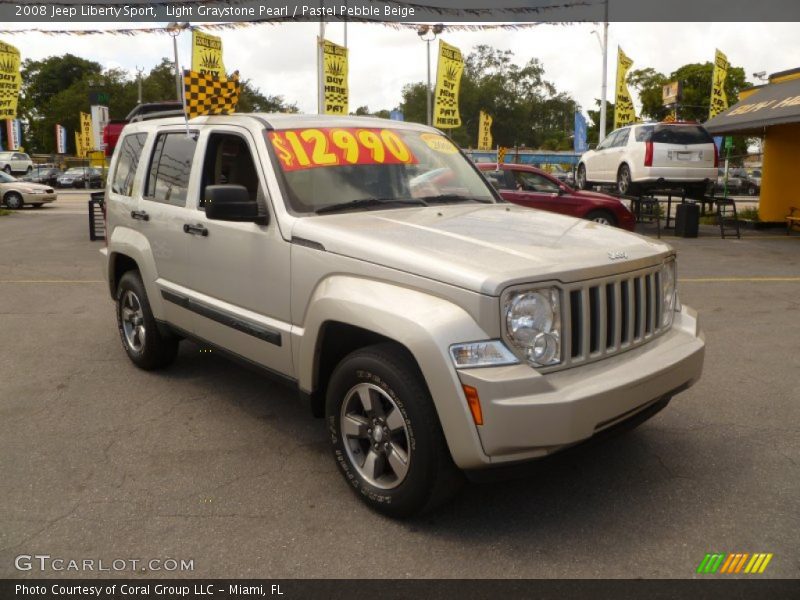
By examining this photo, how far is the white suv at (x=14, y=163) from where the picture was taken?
42188mm

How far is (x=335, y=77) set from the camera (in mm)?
19547

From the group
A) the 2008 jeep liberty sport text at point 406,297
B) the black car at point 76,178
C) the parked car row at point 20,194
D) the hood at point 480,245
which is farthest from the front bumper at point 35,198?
the hood at point 480,245

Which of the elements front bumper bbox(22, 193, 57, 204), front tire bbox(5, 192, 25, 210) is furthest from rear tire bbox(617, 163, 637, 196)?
Result: front tire bbox(5, 192, 25, 210)

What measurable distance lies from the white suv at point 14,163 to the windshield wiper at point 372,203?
44.7m

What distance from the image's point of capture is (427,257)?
310 cm

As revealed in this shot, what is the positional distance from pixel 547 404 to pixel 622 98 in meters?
22.3

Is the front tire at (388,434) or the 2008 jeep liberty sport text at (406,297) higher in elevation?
the 2008 jeep liberty sport text at (406,297)

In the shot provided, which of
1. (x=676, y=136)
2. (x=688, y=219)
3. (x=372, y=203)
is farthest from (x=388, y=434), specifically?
(x=676, y=136)

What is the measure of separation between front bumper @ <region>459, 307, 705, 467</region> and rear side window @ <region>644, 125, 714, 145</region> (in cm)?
1443

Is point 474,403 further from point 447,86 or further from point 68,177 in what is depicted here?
point 68,177

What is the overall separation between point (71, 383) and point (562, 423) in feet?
13.3

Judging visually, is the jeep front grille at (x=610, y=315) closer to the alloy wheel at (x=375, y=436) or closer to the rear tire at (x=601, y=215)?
the alloy wheel at (x=375, y=436)

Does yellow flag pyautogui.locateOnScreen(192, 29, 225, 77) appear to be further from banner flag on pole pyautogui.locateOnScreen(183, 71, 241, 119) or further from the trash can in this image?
banner flag on pole pyautogui.locateOnScreen(183, 71, 241, 119)
